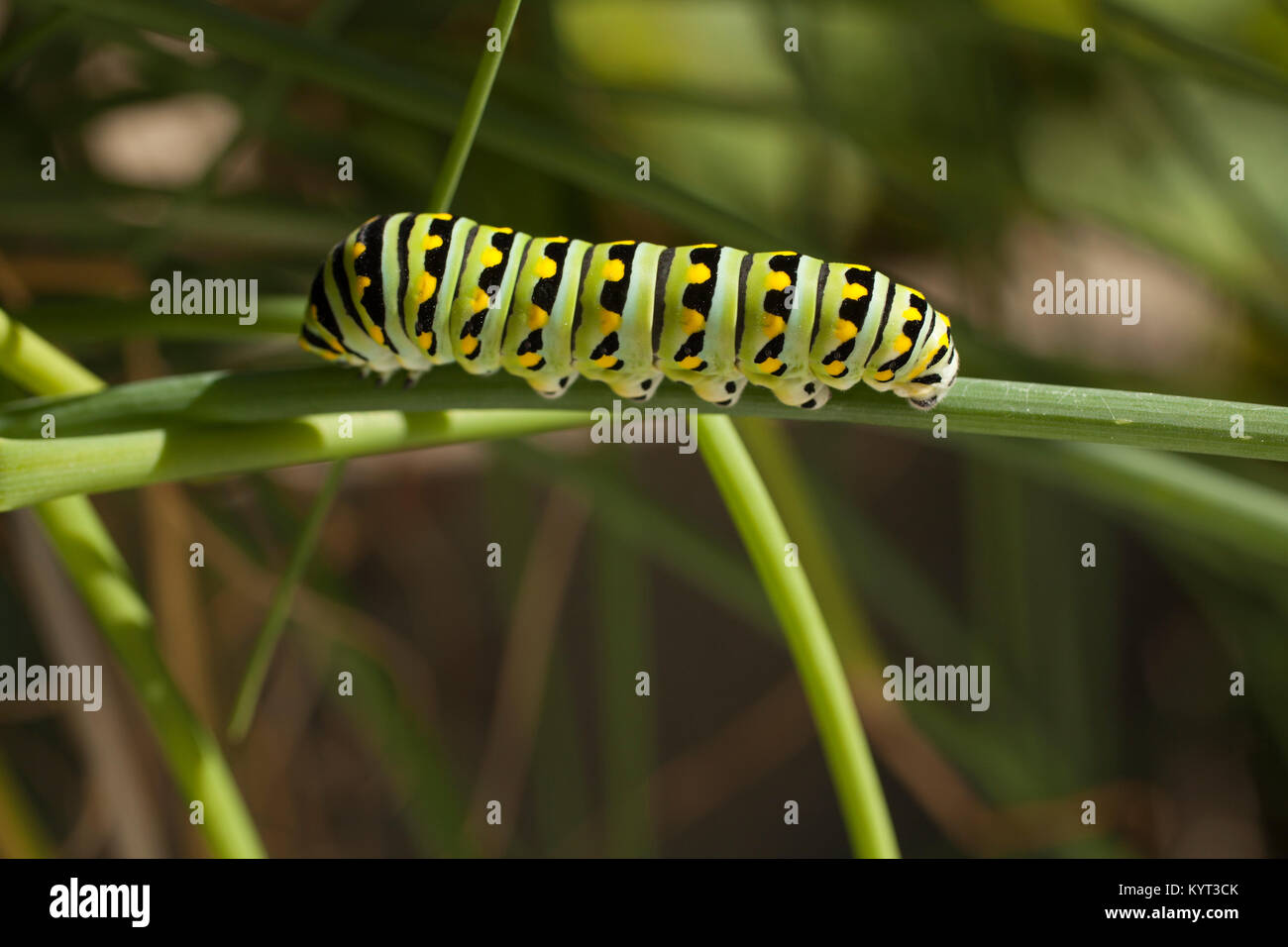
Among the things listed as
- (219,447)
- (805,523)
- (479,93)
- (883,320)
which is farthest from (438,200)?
(805,523)

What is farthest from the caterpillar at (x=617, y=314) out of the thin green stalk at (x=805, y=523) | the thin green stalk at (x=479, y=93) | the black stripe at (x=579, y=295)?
the thin green stalk at (x=805, y=523)

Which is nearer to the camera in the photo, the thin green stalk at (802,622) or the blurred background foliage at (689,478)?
the thin green stalk at (802,622)

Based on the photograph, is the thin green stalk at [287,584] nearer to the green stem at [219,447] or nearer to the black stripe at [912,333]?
the green stem at [219,447]

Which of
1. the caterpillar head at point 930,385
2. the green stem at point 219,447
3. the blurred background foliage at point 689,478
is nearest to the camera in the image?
the green stem at point 219,447

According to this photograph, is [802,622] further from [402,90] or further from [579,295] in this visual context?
[402,90]
